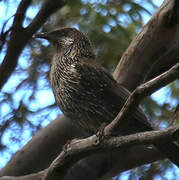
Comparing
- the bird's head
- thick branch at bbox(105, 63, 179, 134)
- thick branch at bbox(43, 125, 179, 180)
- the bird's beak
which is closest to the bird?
the bird's head

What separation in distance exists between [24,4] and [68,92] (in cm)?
130

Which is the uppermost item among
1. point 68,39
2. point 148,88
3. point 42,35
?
point 42,35

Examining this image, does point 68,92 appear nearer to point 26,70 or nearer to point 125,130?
point 125,130

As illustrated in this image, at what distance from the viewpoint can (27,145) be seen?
555cm

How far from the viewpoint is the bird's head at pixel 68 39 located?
221 inches

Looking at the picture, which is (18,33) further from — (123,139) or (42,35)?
(123,139)

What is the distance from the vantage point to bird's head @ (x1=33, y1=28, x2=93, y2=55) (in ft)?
18.4

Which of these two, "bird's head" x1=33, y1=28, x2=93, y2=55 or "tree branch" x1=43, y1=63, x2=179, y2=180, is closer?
"tree branch" x1=43, y1=63, x2=179, y2=180

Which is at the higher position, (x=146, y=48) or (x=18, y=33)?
(x=18, y=33)

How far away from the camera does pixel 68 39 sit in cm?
573

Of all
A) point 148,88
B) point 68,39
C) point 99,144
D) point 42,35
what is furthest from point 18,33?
point 148,88

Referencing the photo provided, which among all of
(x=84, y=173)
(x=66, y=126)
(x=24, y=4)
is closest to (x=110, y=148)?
(x=84, y=173)

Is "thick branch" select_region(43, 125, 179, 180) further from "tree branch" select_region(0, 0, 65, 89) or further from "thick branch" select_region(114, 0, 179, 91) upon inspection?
"thick branch" select_region(114, 0, 179, 91)

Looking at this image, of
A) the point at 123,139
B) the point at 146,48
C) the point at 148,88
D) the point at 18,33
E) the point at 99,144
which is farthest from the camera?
the point at 146,48
